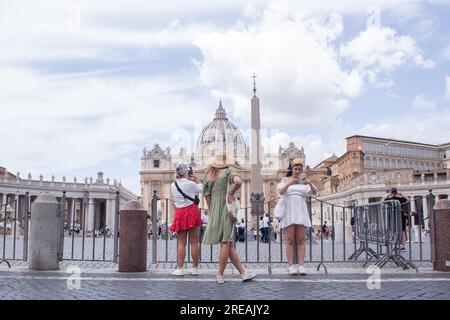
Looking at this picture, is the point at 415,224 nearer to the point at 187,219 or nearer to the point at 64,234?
the point at 187,219

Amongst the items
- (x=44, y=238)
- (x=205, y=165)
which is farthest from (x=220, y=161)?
(x=205, y=165)

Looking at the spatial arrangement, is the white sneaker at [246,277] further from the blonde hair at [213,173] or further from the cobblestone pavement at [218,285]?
the blonde hair at [213,173]

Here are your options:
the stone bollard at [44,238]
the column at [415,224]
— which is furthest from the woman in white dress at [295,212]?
the stone bollard at [44,238]

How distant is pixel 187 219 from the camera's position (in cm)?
825

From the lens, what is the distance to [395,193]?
13.2 metres

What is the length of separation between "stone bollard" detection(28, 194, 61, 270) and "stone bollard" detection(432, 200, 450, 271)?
6.37m

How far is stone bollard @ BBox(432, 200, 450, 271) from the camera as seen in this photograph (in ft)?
28.8

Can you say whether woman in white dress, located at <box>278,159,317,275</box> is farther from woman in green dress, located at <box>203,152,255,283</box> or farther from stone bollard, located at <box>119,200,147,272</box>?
stone bollard, located at <box>119,200,147,272</box>

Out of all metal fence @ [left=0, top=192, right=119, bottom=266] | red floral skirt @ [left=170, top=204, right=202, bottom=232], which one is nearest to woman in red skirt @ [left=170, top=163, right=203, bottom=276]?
red floral skirt @ [left=170, top=204, right=202, bottom=232]

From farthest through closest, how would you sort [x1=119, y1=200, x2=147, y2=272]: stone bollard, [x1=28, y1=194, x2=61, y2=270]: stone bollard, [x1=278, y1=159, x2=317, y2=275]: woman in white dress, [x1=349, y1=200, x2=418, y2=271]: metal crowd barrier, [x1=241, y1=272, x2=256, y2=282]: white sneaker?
[x1=349, y1=200, x2=418, y2=271]: metal crowd barrier
[x1=28, y1=194, x2=61, y2=270]: stone bollard
[x1=119, y1=200, x2=147, y2=272]: stone bollard
[x1=278, y1=159, x2=317, y2=275]: woman in white dress
[x1=241, y1=272, x2=256, y2=282]: white sneaker

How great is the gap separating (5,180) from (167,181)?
5040 centimetres

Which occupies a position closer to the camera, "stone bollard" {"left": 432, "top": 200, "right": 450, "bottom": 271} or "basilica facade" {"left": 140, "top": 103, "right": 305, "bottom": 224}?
"stone bollard" {"left": 432, "top": 200, "right": 450, "bottom": 271}
